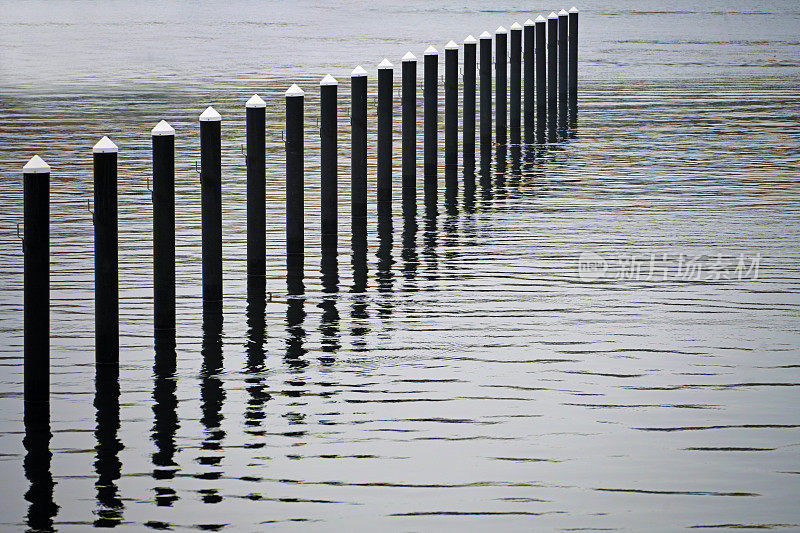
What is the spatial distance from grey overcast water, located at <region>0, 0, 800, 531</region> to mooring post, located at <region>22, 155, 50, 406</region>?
0.49m

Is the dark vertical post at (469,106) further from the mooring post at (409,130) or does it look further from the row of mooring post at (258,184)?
the mooring post at (409,130)

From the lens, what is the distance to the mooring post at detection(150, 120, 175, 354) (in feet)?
31.7

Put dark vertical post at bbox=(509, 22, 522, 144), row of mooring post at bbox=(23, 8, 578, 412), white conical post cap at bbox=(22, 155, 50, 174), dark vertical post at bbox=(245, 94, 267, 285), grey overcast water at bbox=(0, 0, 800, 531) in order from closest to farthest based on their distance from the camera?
grey overcast water at bbox=(0, 0, 800, 531) → white conical post cap at bbox=(22, 155, 50, 174) → row of mooring post at bbox=(23, 8, 578, 412) → dark vertical post at bbox=(245, 94, 267, 285) → dark vertical post at bbox=(509, 22, 522, 144)

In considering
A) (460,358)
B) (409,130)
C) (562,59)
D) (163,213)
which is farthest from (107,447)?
(562,59)

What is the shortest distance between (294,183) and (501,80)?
9.63 metres

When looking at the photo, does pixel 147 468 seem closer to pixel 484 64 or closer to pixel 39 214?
pixel 39 214

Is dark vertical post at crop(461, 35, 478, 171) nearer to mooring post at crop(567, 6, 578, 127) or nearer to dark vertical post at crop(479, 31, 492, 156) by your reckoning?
dark vertical post at crop(479, 31, 492, 156)

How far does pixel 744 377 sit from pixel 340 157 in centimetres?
1122

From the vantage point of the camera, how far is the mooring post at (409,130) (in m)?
16.4

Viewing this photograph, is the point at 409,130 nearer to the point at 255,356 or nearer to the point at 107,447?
the point at 255,356

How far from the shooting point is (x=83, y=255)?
1376 centimetres

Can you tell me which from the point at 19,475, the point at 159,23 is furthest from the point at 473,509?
the point at 159,23

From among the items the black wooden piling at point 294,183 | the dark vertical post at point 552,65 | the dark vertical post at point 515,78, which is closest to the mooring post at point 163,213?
the black wooden piling at point 294,183

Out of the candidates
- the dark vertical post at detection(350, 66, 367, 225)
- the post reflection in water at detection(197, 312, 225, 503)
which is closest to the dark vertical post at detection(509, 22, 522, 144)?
the dark vertical post at detection(350, 66, 367, 225)
